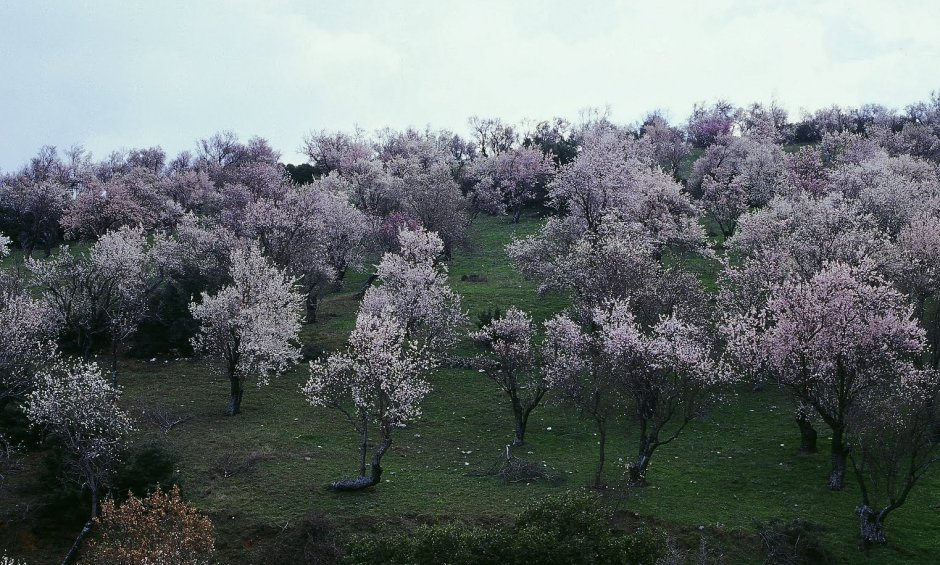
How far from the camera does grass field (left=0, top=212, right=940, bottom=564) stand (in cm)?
2970

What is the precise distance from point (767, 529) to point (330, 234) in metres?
48.2

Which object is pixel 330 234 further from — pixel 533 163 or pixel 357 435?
pixel 533 163

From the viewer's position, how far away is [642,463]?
33.0 meters

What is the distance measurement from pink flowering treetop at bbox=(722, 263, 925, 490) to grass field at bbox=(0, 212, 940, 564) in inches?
165

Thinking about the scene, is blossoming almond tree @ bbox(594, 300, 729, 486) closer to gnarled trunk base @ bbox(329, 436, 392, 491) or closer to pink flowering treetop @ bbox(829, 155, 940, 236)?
gnarled trunk base @ bbox(329, 436, 392, 491)

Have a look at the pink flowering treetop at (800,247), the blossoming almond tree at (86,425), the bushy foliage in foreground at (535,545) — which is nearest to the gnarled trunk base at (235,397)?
the blossoming almond tree at (86,425)

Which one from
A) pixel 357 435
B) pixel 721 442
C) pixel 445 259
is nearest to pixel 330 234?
pixel 445 259

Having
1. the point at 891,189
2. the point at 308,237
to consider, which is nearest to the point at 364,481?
the point at 308,237

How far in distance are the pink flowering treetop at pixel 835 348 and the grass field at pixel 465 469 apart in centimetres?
418

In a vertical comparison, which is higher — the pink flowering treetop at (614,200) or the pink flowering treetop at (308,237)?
the pink flowering treetop at (614,200)

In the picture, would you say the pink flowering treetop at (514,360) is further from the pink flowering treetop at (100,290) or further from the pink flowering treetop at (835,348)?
the pink flowering treetop at (100,290)

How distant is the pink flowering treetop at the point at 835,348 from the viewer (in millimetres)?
30297

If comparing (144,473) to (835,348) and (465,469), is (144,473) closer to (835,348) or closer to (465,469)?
(465,469)

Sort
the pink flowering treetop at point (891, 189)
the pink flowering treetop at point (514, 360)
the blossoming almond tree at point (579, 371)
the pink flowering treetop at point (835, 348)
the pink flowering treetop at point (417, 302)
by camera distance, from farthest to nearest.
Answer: the pink flowering treetop at point (891, 189), the pink flowering treetop at point (417, 302), the pink flowering treetop at point (514, 360), the blossoming almond tree at point (579, 371), the pink flowering treetop at point (835, 348)
